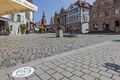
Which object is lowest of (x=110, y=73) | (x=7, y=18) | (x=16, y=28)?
(x=110, y=73)

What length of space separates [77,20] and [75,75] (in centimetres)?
4516

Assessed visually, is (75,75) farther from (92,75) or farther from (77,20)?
(77,20)

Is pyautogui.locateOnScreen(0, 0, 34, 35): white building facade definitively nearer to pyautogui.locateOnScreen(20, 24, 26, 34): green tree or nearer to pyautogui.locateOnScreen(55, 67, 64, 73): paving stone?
pyautogui.locateOnScreen(20, 24, 26, 34): green tree

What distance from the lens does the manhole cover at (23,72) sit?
3.32m

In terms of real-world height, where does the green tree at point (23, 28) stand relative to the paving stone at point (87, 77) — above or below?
above

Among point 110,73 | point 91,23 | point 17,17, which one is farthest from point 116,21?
point 110,73

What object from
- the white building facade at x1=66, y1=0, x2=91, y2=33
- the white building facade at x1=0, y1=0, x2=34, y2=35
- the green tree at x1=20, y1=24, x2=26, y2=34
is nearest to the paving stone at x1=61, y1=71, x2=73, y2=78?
the white building facade at x1=0, y1=0, x2=34, y2=35

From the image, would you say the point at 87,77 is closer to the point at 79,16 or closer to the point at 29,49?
the point at 29,49

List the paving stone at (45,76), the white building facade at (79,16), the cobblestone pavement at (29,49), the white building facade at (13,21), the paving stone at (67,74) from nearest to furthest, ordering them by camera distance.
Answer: the paving stone at (45,76), the paving stone at (67,74), the cobblestone pavement at (29,49), the white building facade at (13,21), the white building facade at (79,16)

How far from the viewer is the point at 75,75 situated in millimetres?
3309

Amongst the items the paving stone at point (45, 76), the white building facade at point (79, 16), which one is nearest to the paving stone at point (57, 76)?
the paving stone at point (45, 76)

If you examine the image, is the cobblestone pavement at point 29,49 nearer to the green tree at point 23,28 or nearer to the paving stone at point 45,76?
the paving stone at point 45,76

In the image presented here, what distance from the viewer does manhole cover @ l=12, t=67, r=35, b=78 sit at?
332 cm

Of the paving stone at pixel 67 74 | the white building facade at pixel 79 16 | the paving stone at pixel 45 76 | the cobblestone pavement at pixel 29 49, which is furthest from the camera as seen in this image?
the white building facade at pixel 79 16
